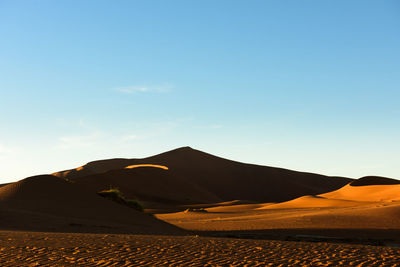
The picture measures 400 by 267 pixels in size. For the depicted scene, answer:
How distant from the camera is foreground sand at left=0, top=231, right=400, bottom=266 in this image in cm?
1102

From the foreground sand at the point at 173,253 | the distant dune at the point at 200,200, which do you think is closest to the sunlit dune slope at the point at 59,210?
the distant dune at the point at 200,200

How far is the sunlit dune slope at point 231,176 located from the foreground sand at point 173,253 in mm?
62641

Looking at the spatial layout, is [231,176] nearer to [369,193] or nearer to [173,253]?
[369,193]

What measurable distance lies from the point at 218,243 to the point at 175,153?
96.9 meters

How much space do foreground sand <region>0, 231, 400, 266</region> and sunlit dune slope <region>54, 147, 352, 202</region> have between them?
62641 millimetres

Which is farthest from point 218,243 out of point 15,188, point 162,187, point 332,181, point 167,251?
point 332,181

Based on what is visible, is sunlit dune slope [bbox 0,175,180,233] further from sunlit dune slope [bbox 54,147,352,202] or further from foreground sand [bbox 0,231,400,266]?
sunlit dune slope [bbox 54,147,352,202]

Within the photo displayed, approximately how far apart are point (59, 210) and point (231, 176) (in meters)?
72.9

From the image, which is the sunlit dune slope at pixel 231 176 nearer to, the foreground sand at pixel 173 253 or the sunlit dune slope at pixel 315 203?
the sunlit dune slope at pixel 315 203

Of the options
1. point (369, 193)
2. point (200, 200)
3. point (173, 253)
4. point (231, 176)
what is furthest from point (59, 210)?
point (231, 176)

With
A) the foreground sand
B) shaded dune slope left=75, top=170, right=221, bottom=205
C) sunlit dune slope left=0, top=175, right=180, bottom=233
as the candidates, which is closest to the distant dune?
sunlit dune slope left=0, top=175, right=180, bottom=233

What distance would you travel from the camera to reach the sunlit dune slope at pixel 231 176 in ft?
287

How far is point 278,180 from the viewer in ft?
317

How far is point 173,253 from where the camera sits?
12508mm
